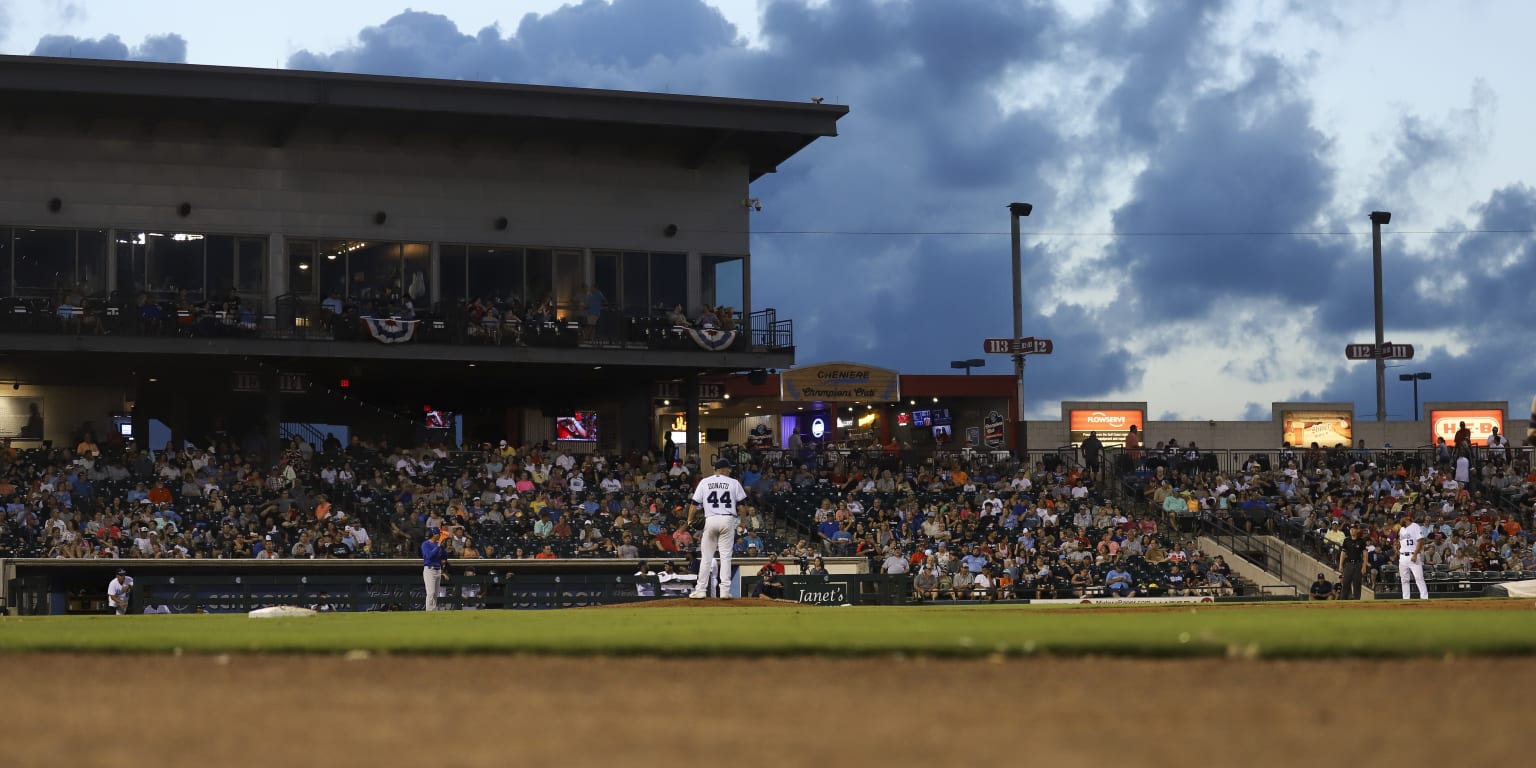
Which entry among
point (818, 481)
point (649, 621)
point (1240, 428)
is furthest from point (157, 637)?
point (1240, 428)

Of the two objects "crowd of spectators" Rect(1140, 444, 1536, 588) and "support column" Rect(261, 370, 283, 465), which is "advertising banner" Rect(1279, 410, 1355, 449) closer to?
"crowd of spectators" Rect(1140, 444, 1536, 588)

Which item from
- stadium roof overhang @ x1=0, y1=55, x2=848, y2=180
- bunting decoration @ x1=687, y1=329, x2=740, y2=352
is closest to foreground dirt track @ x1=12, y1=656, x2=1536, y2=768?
stadium roof overhang @ x1=0, y1=55, x2=848, y2=180

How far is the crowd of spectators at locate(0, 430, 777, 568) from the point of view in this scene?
110 ft

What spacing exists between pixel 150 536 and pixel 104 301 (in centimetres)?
728

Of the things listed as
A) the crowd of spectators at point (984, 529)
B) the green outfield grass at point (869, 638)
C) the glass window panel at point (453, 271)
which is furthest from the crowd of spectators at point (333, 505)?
the green outfield grass at point (869, 638)

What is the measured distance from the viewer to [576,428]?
51.4 m

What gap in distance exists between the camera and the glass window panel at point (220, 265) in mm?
40094

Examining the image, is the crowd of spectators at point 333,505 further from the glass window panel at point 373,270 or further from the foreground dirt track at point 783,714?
the foreground dirt track at point 783,714

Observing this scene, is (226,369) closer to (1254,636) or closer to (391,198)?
(391,198)

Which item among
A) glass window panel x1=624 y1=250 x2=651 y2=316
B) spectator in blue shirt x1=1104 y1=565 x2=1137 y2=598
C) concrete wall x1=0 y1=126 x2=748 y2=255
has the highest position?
concrete wall x1=0 y1=126 x2=748 y2=255

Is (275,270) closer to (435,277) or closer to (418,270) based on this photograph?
(418,270)

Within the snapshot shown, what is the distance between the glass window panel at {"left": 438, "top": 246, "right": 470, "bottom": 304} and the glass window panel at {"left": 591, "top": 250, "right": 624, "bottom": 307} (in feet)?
10.4

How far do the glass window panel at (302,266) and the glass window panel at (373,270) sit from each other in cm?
86

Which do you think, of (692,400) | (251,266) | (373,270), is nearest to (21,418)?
(251,266)
